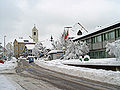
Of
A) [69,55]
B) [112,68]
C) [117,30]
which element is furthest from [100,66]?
[69,55]

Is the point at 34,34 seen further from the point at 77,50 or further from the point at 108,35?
the point at 108,35

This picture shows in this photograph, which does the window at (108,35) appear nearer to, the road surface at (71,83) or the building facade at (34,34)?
the road surface at (71,83)

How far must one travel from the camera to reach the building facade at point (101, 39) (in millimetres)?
27806

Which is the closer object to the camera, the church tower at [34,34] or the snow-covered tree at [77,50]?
the snow-covered tree at [77,50]

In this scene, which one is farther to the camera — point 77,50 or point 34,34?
point 34,34

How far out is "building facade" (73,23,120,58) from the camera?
91.2ft

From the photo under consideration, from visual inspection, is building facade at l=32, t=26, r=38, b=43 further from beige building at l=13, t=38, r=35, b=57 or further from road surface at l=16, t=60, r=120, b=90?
road surface at l=16, t=60, r=120, b=90

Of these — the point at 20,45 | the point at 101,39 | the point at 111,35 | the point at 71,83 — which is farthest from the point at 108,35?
the point at 20,45

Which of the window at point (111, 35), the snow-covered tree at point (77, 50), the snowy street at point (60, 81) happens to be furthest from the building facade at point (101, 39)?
the snowy street at point (60, 81)

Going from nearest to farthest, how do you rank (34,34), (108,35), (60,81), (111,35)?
(60,81)
(111,35)
(108,35)
(34,34)

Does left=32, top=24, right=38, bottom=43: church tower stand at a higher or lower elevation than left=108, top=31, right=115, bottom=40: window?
higher

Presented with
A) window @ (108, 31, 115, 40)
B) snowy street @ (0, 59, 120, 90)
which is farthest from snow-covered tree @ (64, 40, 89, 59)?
snowy street @ (0, 59, 120, 90)

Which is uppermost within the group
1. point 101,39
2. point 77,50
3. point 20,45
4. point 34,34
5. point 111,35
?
point 34,34

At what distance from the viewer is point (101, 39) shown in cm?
3256
